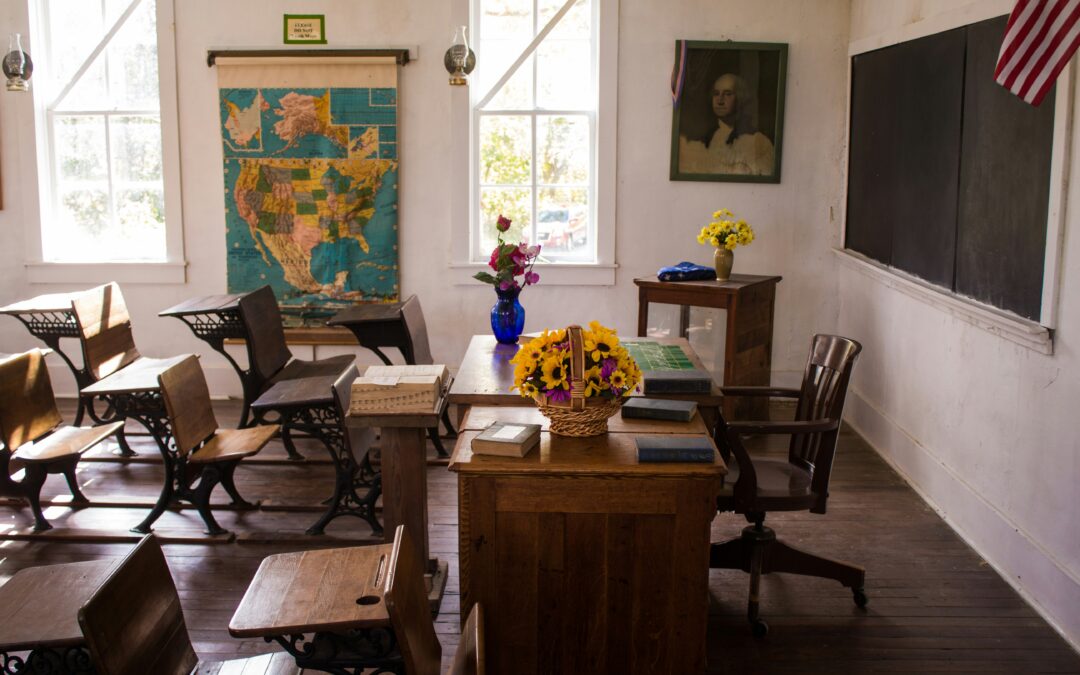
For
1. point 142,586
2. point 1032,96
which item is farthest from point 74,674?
point 1032,96

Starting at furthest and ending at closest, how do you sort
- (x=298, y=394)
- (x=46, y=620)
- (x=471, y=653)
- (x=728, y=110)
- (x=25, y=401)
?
(x=728, y=110)
(x=298, y=394)
(x=25, y=401)
(x=46, y=620)
(x=471, y=653)

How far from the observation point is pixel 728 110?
7395 millimetres

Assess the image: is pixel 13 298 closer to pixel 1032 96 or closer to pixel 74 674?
pixel 74 674

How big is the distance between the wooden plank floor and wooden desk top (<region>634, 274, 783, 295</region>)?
1.26m

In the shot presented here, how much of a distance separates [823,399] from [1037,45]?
5.27 feet

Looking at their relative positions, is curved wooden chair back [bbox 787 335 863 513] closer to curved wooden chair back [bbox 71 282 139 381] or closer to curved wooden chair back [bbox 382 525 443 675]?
curved wooden chair back [bbox 382 525 443 675]

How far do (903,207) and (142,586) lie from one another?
478cm

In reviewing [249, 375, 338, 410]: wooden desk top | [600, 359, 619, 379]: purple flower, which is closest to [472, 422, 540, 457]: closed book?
[600, 359, 619, 379]: purple flower

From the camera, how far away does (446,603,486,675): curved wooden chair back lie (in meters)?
2.34

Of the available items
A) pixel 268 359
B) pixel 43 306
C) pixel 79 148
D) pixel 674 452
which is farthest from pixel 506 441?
pixel 79 148

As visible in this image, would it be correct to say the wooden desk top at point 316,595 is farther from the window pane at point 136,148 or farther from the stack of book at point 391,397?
the window pane at point 136,148

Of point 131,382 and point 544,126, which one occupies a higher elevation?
point 544,126

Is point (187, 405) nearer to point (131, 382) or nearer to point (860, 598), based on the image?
point (131, 382)

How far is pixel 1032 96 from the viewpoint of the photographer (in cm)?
400
